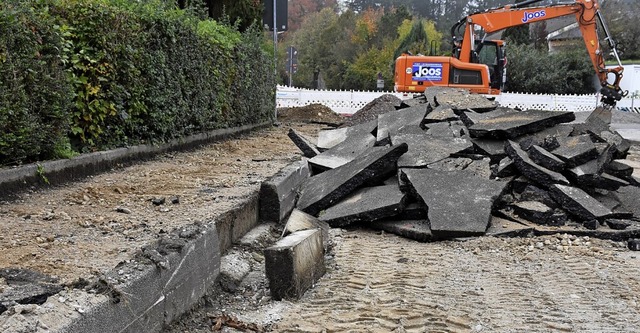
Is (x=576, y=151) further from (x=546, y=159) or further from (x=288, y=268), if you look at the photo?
(x=288, y=268)

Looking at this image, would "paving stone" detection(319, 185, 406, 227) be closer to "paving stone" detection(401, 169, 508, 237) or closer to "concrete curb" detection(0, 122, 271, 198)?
"paving stone" detection(401, 169, 508, 237)

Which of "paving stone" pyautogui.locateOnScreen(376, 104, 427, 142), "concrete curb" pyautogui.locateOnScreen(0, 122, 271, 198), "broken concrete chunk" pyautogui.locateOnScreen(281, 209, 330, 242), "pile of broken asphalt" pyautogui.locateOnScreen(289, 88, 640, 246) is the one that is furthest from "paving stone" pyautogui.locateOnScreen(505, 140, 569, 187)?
"concrete curb" pyautogui.locateOnScreen(0, 122, 271, 198)

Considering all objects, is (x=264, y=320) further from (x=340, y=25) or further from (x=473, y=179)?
(x=340, y=25)

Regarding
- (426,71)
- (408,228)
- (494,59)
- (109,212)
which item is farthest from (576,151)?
(494,59)

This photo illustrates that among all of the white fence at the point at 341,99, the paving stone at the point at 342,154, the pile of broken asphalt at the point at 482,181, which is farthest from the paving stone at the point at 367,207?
the white fence at the point at 341,99

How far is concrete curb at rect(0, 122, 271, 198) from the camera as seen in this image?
4.86 m

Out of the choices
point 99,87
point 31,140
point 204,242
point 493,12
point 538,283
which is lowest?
point 538,283

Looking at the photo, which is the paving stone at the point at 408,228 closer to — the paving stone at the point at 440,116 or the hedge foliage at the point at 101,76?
the hedge foliage at the point at 101,76

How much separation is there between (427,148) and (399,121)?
1988mm

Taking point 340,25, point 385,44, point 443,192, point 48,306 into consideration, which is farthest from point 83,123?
point 340,25

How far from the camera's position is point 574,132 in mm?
8062

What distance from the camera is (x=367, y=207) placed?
5930 millimetres

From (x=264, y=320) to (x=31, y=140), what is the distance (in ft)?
9.65

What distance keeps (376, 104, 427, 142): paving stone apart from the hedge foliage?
2977mm
